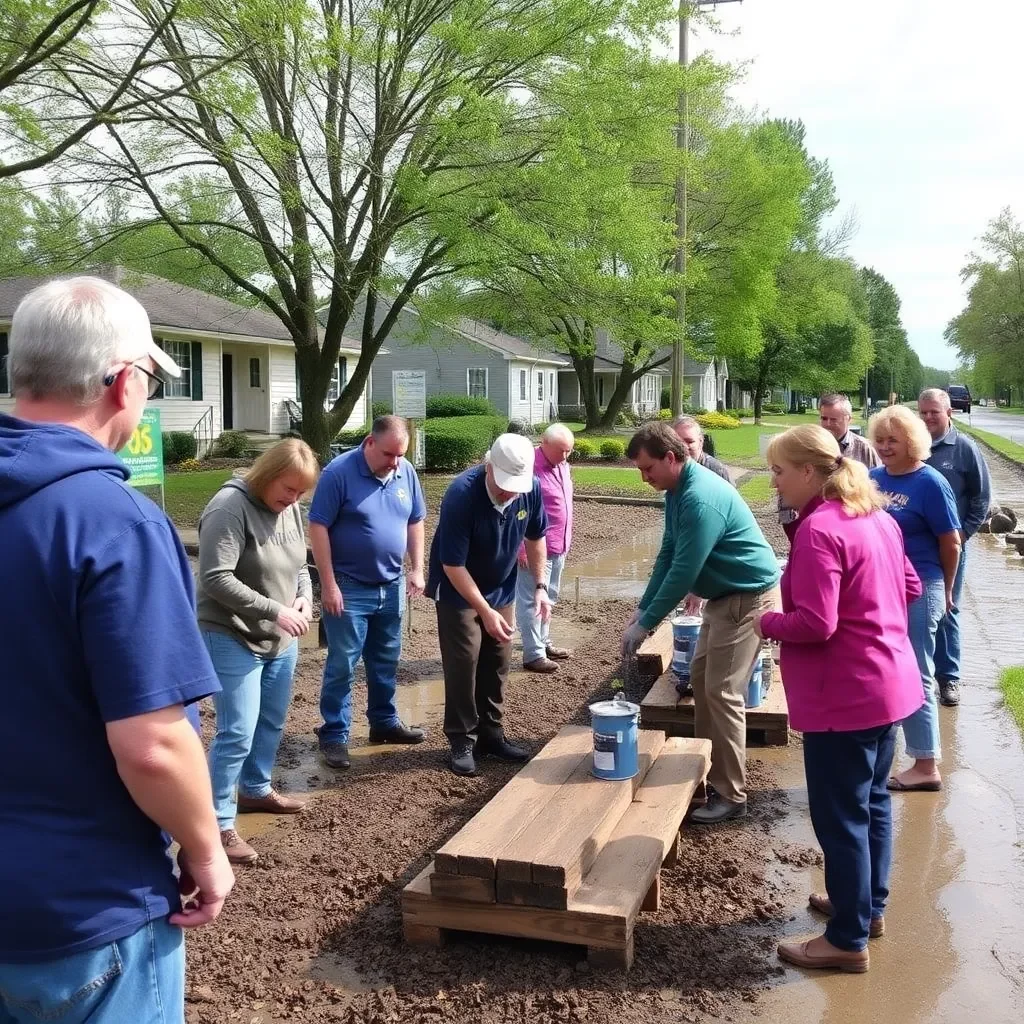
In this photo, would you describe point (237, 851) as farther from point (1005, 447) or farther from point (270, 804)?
point (1005, 447)

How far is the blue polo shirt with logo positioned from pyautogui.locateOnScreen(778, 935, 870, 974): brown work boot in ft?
10.4

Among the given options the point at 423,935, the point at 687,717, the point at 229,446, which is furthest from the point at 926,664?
the point at 229,446

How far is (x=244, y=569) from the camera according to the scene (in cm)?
458

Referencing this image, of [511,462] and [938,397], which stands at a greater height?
[938,397]

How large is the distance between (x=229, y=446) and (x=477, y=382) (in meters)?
18.3

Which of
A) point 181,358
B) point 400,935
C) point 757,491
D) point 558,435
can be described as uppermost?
point 181,358

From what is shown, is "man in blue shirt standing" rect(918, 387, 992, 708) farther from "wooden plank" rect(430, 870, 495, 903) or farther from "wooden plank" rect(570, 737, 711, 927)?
"wooden plank" rect(430, 870, 495, 903)

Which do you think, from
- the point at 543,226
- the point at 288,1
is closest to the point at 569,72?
the point at 543,226

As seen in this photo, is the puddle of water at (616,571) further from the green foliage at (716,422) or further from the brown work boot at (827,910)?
the green foliage at (716,422)

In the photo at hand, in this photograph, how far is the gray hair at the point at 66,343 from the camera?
1761mm

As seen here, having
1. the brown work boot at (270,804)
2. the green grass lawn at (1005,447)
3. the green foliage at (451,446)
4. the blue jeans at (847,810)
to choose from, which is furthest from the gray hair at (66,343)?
the green grass lawn at (1005,447)

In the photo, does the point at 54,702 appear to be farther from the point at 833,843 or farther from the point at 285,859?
the point at 285,859

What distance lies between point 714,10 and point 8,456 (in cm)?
2089

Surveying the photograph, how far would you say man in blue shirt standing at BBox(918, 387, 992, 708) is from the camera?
6.98 metres
